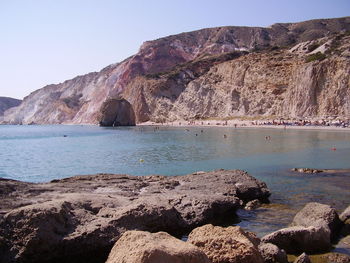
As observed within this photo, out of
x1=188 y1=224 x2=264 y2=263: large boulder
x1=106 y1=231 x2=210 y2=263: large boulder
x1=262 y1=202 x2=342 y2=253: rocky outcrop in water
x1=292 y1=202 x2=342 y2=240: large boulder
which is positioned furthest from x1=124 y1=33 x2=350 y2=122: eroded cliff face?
x1=106 y1=231 x2=210 y2=263: large boulder

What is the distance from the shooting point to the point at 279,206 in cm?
1121

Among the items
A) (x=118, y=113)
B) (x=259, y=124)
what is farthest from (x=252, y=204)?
(x=118, y=113)

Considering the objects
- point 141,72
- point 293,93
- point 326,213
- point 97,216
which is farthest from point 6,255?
point 141,72

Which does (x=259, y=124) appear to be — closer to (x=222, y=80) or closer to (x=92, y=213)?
(x=222, y=80)

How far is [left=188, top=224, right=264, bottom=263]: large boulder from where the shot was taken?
5.07 m

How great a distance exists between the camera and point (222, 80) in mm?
80750

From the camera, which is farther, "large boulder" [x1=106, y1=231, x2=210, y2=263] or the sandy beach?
the sandy beach

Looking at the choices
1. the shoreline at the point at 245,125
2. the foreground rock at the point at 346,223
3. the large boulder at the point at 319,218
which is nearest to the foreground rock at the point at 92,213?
the large boulder at the point at 319,218

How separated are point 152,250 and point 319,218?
5.65m

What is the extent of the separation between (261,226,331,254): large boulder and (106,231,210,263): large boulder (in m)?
3.47

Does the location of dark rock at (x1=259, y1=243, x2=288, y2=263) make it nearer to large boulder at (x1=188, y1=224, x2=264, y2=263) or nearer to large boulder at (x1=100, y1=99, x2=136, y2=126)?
large boulder at (x1=188, y1=224, x2=264, y2=263)

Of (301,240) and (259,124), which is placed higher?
(259,124)

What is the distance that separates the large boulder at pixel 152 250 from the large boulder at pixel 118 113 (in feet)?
272

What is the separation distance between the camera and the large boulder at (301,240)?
7191 millimetres
